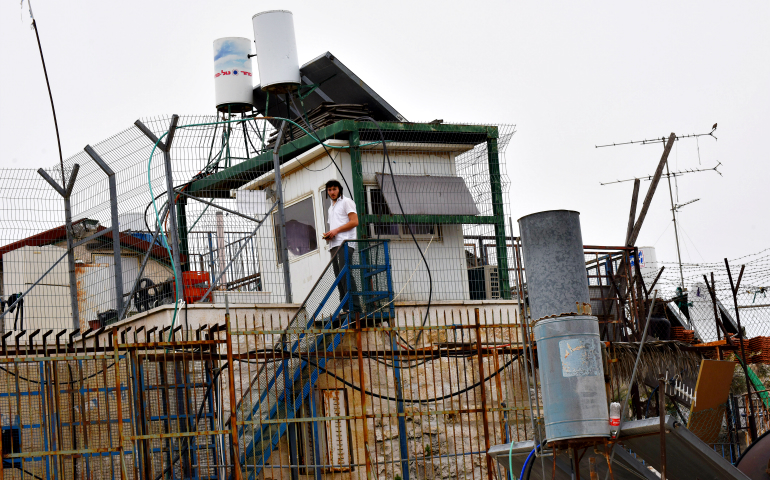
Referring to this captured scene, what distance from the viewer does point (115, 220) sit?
13609mm

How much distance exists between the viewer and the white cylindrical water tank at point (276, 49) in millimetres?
17375

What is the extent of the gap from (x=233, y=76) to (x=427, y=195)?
16.4 ft

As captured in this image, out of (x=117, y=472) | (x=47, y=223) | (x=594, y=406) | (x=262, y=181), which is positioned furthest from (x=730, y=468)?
(x=262, y=181)

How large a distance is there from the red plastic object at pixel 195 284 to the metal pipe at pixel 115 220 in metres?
0.95

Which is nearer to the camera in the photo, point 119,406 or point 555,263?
point 555,263

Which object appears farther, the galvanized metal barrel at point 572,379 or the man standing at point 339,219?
the man standing at point 339,219

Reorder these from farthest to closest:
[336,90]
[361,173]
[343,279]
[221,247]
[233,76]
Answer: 1. [233,76]
2. [336,90]
3. [361,173]
4. [221,247]
5. [343,279]

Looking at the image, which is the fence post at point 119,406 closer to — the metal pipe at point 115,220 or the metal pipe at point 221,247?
the metal pipe at point 115,220

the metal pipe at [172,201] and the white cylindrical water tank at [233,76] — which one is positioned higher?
the white cylindrical water tank at [233,76]

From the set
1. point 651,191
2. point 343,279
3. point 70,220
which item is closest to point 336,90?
point 343,279

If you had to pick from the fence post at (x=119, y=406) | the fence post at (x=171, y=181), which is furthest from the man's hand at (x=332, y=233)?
the fence post at (x=119, y=406)

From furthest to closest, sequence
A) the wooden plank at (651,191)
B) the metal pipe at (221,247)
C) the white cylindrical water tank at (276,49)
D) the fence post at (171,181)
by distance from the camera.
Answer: the wooden plank at (651,191) < the white cylindrical water tank at (276,49) < the metal pipe at (221,247) < the fence post at (171,181)

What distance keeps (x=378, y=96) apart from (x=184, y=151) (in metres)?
5.28

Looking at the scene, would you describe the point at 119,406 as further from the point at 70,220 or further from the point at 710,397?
the point at 710,397
